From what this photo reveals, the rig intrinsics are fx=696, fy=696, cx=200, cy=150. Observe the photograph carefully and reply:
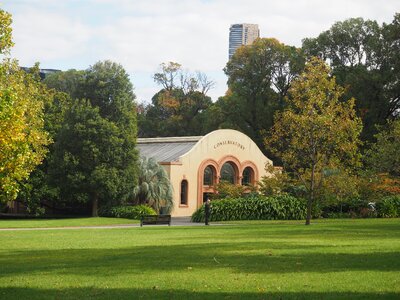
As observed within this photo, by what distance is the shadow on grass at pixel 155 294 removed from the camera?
11.0 meters

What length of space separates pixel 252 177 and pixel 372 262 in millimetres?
44256

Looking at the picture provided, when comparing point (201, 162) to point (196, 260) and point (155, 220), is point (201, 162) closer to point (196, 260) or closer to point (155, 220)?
point (155, 220)

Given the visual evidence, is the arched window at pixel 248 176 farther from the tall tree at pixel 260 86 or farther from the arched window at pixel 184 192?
the tall tree at pixel 260 86

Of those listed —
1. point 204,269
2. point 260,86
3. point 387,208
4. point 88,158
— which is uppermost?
point 260,86

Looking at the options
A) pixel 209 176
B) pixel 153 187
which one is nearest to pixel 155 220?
pixel 153 187

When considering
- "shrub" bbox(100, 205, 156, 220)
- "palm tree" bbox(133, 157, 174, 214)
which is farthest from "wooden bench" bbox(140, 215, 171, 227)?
"palm tree" bbox(133, 157, 174, 214)

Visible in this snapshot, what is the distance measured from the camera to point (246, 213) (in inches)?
1673

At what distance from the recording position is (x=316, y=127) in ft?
112

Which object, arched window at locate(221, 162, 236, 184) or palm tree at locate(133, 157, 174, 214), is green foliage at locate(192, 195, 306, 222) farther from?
arched window at locate(221, 162, 236, 184)

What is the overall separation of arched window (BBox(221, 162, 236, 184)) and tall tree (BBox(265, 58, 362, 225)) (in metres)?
21.4

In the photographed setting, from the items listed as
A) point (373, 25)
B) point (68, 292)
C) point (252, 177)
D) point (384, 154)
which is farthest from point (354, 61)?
point (68, 292)

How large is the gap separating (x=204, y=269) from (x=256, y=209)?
2806 cm

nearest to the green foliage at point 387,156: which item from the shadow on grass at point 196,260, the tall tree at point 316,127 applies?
the tall tree at point 316,127

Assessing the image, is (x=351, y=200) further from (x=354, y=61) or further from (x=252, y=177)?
(x=354, y=61)
